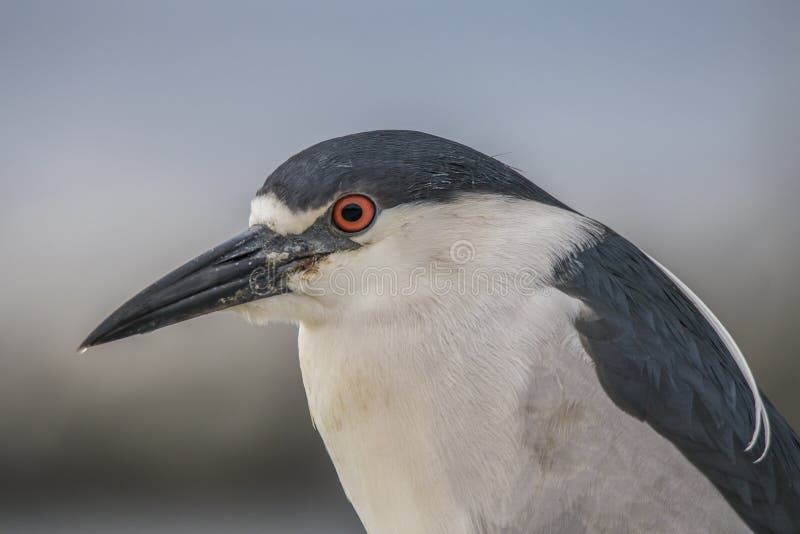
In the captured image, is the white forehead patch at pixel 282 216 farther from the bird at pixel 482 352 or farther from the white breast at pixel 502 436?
the white breast at pixel 502 436

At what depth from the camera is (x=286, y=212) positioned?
1357 mm

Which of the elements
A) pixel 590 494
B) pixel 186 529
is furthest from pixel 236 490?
pixel 590 494

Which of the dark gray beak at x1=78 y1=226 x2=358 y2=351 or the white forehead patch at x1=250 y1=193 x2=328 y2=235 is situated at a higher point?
the white forehead patch at x1=250 y1=193 x2=328 y2=235

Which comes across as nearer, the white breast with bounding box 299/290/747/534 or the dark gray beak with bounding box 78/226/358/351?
the white breast with bounding box 299/290/747/534

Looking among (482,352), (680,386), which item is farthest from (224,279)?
(680,386)

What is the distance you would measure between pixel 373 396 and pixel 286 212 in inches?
12.0

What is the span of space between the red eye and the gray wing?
30cm

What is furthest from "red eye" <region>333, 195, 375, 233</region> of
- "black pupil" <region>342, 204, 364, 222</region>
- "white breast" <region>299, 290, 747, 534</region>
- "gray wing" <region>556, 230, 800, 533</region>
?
"gray wing" <region>556, 230, 800, 533</region>

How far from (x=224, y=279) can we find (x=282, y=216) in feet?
0.45

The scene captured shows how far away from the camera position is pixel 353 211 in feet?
4.41

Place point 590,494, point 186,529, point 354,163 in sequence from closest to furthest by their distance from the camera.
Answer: point 590,494 → point 354,163 → point 186,529

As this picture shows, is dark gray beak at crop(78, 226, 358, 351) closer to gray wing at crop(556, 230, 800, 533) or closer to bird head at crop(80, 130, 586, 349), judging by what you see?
bird head at crop(80, 130, 586, 349)

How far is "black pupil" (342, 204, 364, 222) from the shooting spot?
134cm

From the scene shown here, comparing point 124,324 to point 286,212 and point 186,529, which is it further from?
point 186,529
